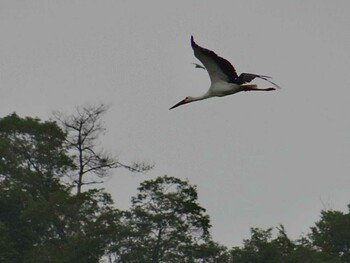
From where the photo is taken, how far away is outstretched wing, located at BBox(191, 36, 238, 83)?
1107 inches

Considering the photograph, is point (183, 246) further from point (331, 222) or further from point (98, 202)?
point (331, 222)

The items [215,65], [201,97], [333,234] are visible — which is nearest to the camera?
[215,65]

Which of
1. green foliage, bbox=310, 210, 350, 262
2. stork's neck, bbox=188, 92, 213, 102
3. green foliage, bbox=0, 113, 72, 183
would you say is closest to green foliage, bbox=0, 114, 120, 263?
green foliage, bbox=0, 113, 72, 183

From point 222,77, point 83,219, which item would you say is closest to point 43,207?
point 83,219

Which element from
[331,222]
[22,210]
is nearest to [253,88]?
[22,210]

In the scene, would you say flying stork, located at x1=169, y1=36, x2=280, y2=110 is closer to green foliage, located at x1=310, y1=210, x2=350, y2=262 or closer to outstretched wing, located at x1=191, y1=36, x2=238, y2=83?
outstretched wing, located at x1=191, y1=36, x2=238, y2=83

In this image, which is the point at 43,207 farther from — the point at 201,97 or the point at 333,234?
the point at 201,97

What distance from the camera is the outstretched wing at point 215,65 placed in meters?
28.1

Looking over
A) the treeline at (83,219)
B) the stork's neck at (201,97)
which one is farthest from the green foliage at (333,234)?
the stork's neck at (201,97)

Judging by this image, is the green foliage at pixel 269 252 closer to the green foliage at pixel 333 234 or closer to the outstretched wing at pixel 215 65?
the green foliage at pixel 333 234

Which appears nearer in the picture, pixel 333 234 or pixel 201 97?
pixel 201 97

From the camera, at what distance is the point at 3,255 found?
52594 mm

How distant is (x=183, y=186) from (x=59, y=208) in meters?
4.68

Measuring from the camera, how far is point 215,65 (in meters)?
28.9
